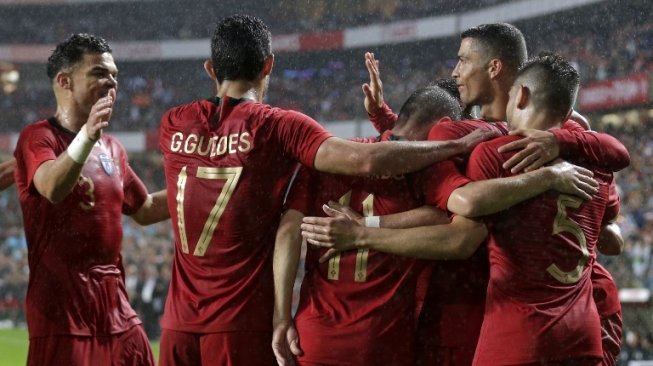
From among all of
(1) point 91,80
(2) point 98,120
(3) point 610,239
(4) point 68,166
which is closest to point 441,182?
(3) point 610,239

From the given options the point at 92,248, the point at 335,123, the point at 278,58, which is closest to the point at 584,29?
the point at 335,123

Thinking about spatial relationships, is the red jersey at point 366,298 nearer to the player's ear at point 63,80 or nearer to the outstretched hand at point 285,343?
the outstretched hand at point 285,343

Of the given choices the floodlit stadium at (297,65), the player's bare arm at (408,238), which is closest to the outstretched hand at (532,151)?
the player's bare arm at (408,238)

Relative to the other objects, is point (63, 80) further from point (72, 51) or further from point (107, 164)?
point (107, 164)

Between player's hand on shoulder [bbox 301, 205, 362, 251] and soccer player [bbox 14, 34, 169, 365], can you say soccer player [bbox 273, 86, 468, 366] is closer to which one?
player's hand on shoulder [bbox 301, 205, 362, 251]

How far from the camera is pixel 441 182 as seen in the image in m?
3.76

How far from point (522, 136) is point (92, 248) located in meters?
2.27

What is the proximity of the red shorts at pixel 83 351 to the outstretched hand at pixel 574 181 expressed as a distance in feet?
7.84

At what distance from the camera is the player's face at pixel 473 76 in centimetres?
443

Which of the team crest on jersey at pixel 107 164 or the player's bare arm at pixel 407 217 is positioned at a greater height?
the team crest on jersey at pixel 107 164

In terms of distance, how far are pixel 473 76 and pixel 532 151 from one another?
98 cm

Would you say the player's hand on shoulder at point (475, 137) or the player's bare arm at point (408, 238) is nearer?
the player's bare arm at point (408, 238)

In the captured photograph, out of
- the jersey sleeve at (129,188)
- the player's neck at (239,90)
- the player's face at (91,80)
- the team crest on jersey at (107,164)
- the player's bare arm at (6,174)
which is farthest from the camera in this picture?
the player's bare arm at (6,174)

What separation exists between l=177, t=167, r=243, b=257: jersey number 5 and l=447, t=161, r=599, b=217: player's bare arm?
906mm
